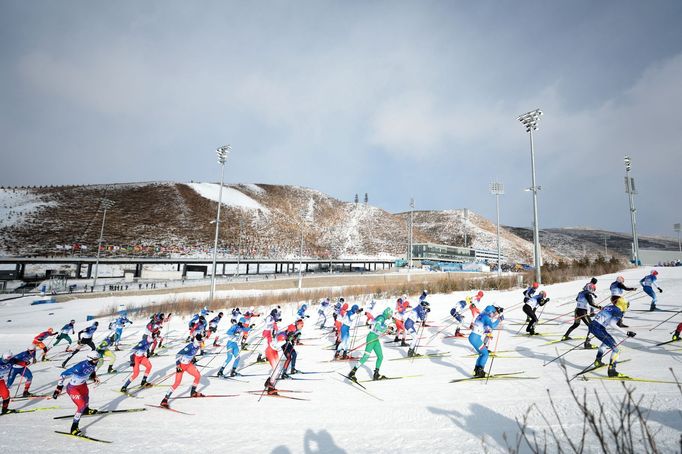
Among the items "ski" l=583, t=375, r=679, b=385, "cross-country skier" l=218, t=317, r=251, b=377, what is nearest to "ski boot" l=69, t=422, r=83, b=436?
"cross-country skier" l=218, t=317, r=251, b=377

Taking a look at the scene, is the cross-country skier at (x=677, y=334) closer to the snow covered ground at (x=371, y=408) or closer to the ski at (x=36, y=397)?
the snow covered ground at (x=371, y=408)

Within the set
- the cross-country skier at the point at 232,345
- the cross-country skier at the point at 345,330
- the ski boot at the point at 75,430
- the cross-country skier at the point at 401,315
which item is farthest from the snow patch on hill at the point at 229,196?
the ski boot at the point at 75,430

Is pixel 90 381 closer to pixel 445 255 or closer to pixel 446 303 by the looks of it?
pixel 446 303

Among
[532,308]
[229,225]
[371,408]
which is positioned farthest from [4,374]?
[229,225]

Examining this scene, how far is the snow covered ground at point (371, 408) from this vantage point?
249 inches

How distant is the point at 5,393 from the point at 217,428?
5960 millimetres

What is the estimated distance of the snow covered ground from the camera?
6.32 meters

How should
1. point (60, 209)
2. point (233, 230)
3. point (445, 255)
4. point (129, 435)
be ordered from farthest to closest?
point (233, 230) → point (60, 209) → point (445, 255) → point (129, 435)

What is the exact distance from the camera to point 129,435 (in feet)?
23.4

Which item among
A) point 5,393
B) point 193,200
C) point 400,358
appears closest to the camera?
point 5,393

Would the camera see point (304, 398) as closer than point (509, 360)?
Yes

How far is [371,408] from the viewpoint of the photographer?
25.8ft

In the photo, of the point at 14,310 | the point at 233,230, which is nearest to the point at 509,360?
the point at 14,310

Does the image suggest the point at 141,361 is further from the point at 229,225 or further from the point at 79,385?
the point at 229,225
